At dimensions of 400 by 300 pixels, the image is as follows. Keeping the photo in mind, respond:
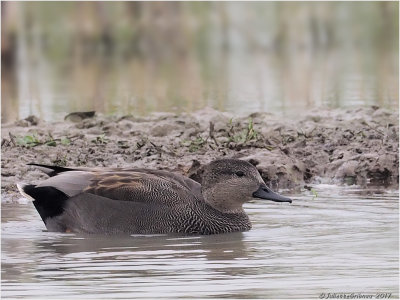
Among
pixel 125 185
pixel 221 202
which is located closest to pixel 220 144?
pixel 221 202

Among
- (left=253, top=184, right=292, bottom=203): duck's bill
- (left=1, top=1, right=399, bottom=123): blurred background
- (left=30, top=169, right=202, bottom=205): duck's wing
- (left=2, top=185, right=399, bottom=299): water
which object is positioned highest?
(left=1, top=1, right=399, bottom=123): blurred background

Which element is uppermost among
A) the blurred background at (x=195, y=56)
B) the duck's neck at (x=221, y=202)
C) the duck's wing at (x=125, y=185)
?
the blurred background at (x=195, y=56)

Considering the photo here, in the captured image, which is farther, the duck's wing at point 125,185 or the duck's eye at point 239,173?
the duck's eye at point 239,173

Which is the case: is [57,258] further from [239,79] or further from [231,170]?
[239,79]

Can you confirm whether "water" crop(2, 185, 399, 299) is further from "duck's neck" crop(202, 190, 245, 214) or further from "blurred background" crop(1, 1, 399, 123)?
"blurred background" crop(1, 1, 399, 123)

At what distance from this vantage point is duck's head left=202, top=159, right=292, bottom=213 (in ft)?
37.2

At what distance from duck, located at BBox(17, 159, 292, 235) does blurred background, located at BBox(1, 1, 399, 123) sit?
6200 millimetres

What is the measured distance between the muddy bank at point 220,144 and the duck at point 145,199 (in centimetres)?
171

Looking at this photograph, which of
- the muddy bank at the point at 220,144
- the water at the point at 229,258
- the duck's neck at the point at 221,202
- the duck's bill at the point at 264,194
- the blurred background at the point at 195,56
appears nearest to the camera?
the water at the point at 229,258

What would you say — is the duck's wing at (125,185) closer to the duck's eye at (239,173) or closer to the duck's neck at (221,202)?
the duck's neck at (221,202)

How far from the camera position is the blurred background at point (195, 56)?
19812mm

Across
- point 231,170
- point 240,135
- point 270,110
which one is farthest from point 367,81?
point 231,170

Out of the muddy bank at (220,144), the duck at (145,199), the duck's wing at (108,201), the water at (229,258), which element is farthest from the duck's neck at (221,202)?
the muddy bank at (220,144)

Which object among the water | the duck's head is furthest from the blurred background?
the duck's head
